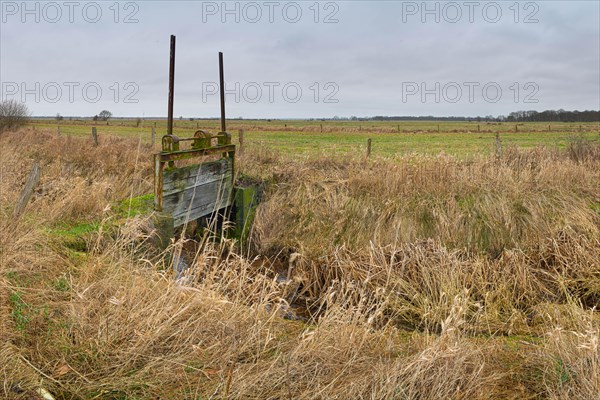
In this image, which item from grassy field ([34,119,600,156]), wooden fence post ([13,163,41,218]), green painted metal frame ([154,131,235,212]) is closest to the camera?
wooden fence post ([13,163,41,218])

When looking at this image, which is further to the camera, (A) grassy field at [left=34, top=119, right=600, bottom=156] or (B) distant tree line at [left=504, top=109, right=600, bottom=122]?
(B) distant tree line at [left=504, top=109, right=600, bottom=122]

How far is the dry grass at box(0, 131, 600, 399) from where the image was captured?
109 inches

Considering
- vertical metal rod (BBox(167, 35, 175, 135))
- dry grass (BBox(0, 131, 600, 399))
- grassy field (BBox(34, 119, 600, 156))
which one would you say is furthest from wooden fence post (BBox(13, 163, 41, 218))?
vertical metal rod (BBox(167, 35, 175, 135))

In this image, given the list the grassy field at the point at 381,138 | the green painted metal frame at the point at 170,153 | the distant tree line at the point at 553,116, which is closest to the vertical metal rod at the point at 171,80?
the green painted metal frame at the point at 170,153

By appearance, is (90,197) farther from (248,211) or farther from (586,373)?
(586,373)

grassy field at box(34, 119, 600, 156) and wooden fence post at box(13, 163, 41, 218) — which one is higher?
grassy field at box(34, 119, 600, 156)

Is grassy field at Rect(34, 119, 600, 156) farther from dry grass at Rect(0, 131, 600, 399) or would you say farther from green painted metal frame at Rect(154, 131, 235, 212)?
dry grass at Rect(0, 131, 600, 399)

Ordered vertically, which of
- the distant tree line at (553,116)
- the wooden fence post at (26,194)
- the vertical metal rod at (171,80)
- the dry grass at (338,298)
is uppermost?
the distant tree line at (553,116)

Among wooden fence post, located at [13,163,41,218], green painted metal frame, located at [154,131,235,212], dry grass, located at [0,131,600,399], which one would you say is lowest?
dry grass, located at [0,131,600,399]

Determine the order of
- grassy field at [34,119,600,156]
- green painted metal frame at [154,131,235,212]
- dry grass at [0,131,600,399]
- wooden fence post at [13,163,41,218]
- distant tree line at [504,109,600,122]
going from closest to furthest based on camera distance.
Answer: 1. dry grass at [0,131,600,399]
2. wooden fence post at [13,163,41,218]
3. green painted metal frame at [154,131,235,212]
4. grassy field at [34,119,600,156]
5. distant tree line at [504,109,600,122]

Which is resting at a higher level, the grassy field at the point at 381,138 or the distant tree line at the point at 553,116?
the distant tree line at the point at 553,116

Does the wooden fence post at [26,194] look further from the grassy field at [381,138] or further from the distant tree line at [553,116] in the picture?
the distant tree line at [553,116]

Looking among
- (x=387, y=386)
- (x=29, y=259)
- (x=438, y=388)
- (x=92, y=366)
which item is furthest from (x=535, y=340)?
(x=29, y=259)

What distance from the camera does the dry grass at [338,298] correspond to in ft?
9.05
